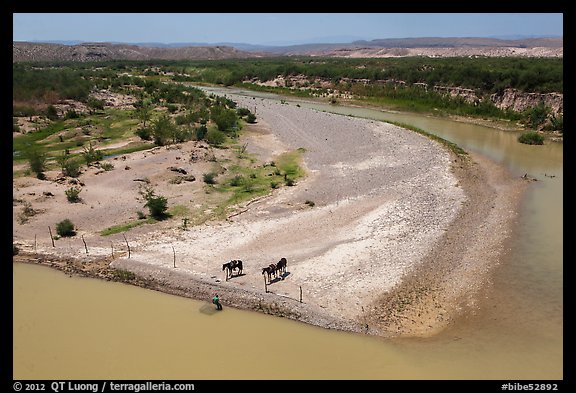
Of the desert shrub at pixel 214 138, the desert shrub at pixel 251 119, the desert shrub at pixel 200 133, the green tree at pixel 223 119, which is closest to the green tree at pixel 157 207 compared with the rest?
the desert shrub at pixel 214 138

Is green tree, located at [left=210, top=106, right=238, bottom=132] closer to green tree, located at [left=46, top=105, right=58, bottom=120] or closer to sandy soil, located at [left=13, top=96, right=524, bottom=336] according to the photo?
sandy soil, located at [left=13, top=96, right=524, bottom=336]

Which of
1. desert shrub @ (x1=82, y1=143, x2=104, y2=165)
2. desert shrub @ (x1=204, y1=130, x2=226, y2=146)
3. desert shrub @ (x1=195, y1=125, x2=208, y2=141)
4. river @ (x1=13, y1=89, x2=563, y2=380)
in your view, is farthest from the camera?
desert shrub @ (x1=195, y1=125, x2=208, y2=141)

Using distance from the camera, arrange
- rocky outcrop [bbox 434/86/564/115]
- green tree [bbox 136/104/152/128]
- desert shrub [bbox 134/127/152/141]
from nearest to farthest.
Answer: desert shrub [bbox 134/127/152/141]
green tree [bbox 136/104/152/128]
rocky outcrop [bbox 434/86/564/115]

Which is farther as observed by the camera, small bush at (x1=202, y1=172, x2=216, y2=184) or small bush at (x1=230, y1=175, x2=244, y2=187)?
small bush at (x1=230, y1=175, x2=244, y2=187)

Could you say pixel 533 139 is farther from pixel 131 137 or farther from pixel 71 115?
pixel 71 115

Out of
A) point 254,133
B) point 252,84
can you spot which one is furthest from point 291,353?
point 252,84

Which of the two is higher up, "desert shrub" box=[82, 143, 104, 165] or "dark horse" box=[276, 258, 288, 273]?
"desert shrub" box=[82, 143, 104, 165]

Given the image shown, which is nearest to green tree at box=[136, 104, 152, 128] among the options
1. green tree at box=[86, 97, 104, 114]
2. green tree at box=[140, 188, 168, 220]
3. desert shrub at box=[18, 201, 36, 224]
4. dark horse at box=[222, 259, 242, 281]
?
green tree at box=[86, 97, 104, 114]
